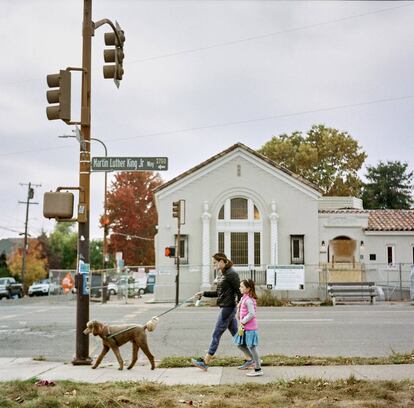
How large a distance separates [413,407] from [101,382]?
432cm

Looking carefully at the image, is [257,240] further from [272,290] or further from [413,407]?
[413,407]

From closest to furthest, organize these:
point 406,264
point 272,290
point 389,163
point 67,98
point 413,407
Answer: point 413,407, point 67,98, point 272,290, point 406,264, point 389,163

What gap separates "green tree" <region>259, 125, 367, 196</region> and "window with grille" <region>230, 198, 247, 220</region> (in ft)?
63.8

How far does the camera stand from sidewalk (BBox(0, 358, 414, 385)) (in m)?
9.09

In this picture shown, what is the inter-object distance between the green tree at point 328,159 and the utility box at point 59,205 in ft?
136

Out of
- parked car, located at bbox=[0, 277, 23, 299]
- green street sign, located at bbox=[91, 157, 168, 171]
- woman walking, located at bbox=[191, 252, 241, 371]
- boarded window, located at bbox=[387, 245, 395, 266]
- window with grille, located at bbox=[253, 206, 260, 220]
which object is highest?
window with grille, located at bbox=[253, 206, 260, 220]

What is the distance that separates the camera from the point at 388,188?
2346 inches

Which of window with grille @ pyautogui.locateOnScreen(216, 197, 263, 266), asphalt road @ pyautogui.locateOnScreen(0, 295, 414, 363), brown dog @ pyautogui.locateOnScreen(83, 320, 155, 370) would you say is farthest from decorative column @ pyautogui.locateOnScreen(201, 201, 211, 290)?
brown dog @ pyautogui.locateOnScreen(83, 320, 155, 370)

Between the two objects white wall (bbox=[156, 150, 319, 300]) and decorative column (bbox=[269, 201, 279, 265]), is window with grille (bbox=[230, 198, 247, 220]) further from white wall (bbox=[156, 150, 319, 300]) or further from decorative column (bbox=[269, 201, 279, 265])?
decorative column (bbox=[269, 201, 279, 265])

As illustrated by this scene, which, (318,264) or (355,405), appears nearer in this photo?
(355,405)

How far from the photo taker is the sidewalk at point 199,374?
9.09m

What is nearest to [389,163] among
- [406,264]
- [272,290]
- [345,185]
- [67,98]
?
[345,185]

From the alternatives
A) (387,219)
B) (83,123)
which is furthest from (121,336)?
(387,219)

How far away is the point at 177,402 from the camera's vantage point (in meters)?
7.49
